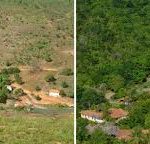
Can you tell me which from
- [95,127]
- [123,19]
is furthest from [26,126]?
[123,19]

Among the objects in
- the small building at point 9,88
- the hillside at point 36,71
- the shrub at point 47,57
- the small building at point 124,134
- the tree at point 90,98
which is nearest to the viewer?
the small building at point 124,134

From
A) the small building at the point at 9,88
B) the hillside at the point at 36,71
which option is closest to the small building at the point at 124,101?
the hillside at the point at 36,71

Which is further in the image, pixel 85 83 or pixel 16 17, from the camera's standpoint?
pixel 16 17

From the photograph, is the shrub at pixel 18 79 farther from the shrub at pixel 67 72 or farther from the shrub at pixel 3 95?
the shrub at pixel 67 72

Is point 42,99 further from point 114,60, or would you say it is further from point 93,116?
point 114,60

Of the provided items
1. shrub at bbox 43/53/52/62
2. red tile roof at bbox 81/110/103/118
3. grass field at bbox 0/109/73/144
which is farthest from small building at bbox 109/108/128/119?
shrub at bbox 43/53/52/62

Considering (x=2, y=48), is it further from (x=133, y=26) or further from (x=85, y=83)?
(x=133, y=26)
